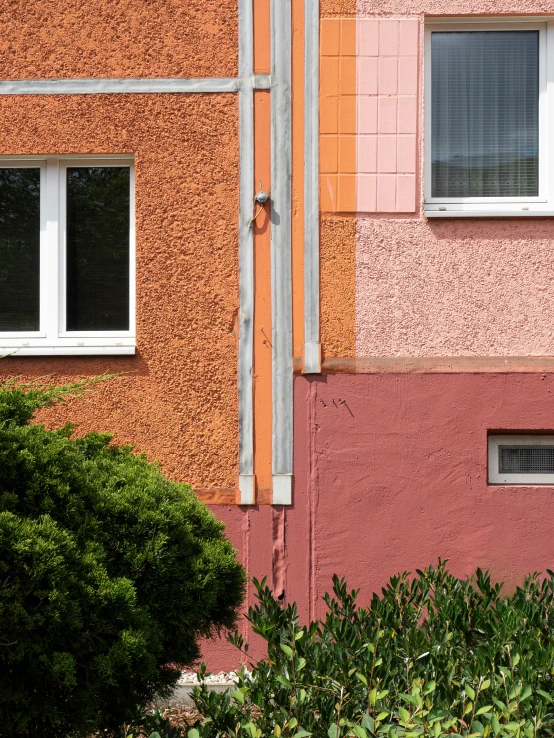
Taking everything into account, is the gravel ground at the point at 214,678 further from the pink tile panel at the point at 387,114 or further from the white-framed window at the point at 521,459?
the pink tile panel at the point at 387,114

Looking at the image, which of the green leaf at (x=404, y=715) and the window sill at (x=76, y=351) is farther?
the window sill at (x=76, y=351)

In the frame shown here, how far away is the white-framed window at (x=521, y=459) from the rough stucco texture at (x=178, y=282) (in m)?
1.75

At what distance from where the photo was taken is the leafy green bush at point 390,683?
282cm

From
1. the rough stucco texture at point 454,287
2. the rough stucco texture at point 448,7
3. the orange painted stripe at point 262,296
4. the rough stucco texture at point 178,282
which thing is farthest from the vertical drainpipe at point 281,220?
the rough stucco texture at point 454,287

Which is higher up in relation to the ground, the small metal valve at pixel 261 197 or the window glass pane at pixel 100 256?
the small metal valve at pixel 261 197

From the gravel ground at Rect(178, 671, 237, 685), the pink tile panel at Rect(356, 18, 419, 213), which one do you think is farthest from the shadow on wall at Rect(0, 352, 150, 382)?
the gravel ground at Rect(178, 671, 237, 685)

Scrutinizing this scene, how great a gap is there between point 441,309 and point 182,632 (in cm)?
293

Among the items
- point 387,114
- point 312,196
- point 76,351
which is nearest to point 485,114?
point 387,114

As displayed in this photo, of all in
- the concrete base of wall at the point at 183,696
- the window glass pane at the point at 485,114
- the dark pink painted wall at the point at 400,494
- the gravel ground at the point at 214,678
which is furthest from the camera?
the window glass pane at the point at 485,114

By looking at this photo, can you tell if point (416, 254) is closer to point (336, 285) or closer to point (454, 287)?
point (454, 287)

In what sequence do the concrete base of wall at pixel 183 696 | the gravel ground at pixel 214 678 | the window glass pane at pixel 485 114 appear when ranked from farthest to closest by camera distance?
the window glass pane at pixel 485 114 → the gravel ground at pixel 214 678 → the concrete base of wall at pixel 183 696

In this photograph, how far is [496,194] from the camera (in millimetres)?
5676

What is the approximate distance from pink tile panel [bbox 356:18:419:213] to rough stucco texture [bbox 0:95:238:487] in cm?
87

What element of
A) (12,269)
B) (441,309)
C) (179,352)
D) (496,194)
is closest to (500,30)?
(496,194)
